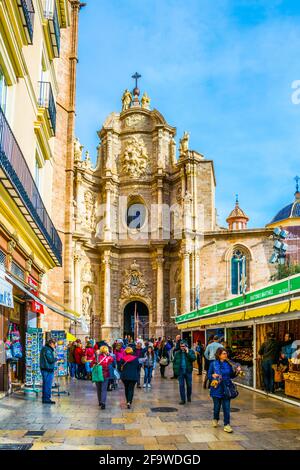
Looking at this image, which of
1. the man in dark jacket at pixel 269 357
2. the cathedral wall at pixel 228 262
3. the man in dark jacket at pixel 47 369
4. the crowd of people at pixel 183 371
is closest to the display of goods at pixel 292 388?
the man in dark jacket at pixel 269 357

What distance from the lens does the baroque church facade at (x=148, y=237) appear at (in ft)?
122

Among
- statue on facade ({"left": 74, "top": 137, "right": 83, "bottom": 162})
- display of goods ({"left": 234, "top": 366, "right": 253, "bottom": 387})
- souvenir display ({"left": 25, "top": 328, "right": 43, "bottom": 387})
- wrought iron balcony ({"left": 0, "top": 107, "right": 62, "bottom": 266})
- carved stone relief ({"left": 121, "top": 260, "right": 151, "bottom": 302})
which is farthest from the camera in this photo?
carved stone relief ({"left": 121, "top": 260, "right": 151, "bottom": 302})

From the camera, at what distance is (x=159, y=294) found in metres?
37.9

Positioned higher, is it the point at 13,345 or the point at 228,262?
the point at 228,262

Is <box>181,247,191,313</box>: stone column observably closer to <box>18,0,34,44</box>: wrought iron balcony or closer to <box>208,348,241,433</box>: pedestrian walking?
<box>18,0,34,44</box>: wrought iron balcony

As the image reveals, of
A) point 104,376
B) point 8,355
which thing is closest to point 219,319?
point 104,376

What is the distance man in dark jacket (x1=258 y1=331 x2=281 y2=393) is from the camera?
1344cm

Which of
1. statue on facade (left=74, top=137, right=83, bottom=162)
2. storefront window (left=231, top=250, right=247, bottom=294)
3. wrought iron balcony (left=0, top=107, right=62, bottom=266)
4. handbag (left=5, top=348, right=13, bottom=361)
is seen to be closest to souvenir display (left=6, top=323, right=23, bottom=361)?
handbag (left=5, top=348, right=13, bottom=361)

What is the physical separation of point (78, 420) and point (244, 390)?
7.22 metres

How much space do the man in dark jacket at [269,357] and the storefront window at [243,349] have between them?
2098mm

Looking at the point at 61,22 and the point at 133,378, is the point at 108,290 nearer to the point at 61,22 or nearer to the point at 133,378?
the point at 61,22

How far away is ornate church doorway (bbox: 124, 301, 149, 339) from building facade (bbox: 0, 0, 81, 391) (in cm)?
1570

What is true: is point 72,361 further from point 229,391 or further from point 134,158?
point 134,158

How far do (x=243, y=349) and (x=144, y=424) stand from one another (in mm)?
8643
